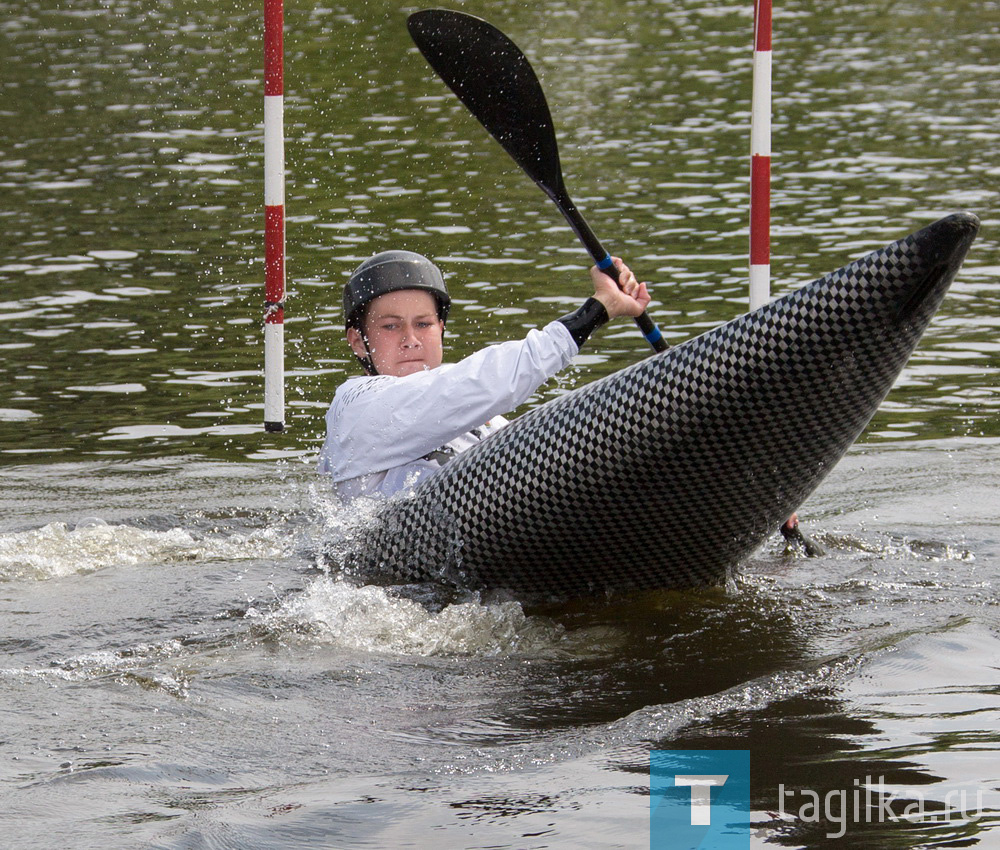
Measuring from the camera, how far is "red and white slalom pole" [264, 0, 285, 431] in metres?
6.94

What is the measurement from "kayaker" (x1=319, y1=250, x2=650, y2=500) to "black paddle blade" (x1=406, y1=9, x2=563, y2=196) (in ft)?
2.19

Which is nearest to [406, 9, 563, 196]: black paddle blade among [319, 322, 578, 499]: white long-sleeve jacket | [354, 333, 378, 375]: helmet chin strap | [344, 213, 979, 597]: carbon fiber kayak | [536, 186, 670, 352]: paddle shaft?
[536, 186, 670, 352]: paddle shaft

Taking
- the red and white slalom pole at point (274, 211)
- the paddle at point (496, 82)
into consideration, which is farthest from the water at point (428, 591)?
the paddle at point (496, 82)

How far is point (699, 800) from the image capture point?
11.0 feet

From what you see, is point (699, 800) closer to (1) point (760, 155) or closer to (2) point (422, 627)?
(2) point (422, 627)

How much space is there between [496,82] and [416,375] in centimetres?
142

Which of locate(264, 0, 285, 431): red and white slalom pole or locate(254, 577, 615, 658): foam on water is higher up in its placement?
locate(264, 0, 285, 431): red and white slalom pole

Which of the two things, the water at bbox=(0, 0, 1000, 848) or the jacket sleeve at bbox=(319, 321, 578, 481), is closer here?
the water at bbox=(0, 0, 1000, 848)

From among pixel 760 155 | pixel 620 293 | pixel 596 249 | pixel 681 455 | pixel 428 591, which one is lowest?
pixel 428 591

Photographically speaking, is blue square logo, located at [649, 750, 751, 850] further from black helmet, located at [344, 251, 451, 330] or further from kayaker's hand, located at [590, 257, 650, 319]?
black helmet, located at [344, 251, 451, 330]

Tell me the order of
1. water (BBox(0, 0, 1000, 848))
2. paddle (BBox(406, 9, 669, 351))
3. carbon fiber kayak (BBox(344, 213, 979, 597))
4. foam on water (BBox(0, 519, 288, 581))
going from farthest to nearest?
paddle (BBox(406, 9, 669, 351))
foam on water (BBox(0, 519, 288, 581))
carbon fiber kayak (BBox(344, 213, 979, 597))
water (BBox(0, 0, 1000, 848))

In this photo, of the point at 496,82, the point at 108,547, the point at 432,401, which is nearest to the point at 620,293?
the point at 432,401

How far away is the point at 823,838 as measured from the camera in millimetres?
3143

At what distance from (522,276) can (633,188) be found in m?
3.09
